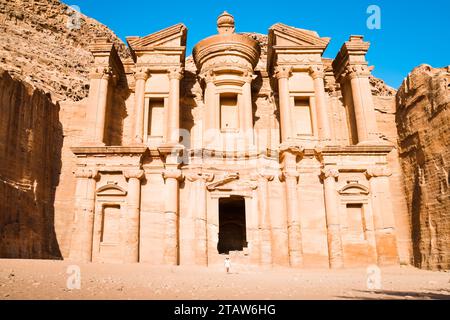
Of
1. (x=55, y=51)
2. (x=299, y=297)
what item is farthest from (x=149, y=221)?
(x=55, y=51)

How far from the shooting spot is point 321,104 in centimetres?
2070

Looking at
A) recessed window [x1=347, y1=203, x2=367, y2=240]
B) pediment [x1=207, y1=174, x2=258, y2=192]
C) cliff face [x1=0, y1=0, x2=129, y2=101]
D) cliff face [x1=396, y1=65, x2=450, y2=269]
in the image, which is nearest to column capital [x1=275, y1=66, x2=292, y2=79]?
pediment [x1=207, y1=174, x2=258, y2=192]

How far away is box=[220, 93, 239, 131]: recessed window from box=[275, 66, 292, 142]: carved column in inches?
114

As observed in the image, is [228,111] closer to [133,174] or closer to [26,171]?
[133,174]

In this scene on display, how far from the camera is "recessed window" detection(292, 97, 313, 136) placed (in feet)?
71.2

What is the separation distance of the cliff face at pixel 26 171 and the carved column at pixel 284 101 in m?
13.0

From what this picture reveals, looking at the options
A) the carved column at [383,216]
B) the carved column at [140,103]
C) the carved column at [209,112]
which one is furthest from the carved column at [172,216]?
the carved column at [383,216]

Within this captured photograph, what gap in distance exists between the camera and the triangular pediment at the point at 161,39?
21.8 metres

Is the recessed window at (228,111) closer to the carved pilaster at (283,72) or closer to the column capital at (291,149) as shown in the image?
the carved pilaster at (283,72)

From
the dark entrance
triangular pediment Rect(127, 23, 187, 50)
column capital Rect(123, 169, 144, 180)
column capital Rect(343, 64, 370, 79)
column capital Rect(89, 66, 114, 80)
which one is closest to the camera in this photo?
column capital Rect(123, 169, 144, 180)

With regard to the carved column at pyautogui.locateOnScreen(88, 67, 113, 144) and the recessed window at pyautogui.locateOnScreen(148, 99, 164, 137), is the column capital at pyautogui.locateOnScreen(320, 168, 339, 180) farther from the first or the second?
the carved column at pyautogui.locateOnScreen(88, 67, 113, 144)

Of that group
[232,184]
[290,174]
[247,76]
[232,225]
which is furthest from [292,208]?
[247,76]

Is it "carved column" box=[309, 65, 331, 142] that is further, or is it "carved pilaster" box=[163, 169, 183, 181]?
"carved column" box=[309, 65, 331, 142]

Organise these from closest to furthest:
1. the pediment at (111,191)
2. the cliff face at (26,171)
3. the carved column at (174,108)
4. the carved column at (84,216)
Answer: the carved column at (84,216), the cliff face at (26,171), the pediment at (111,191), the carved column at (174,108)
